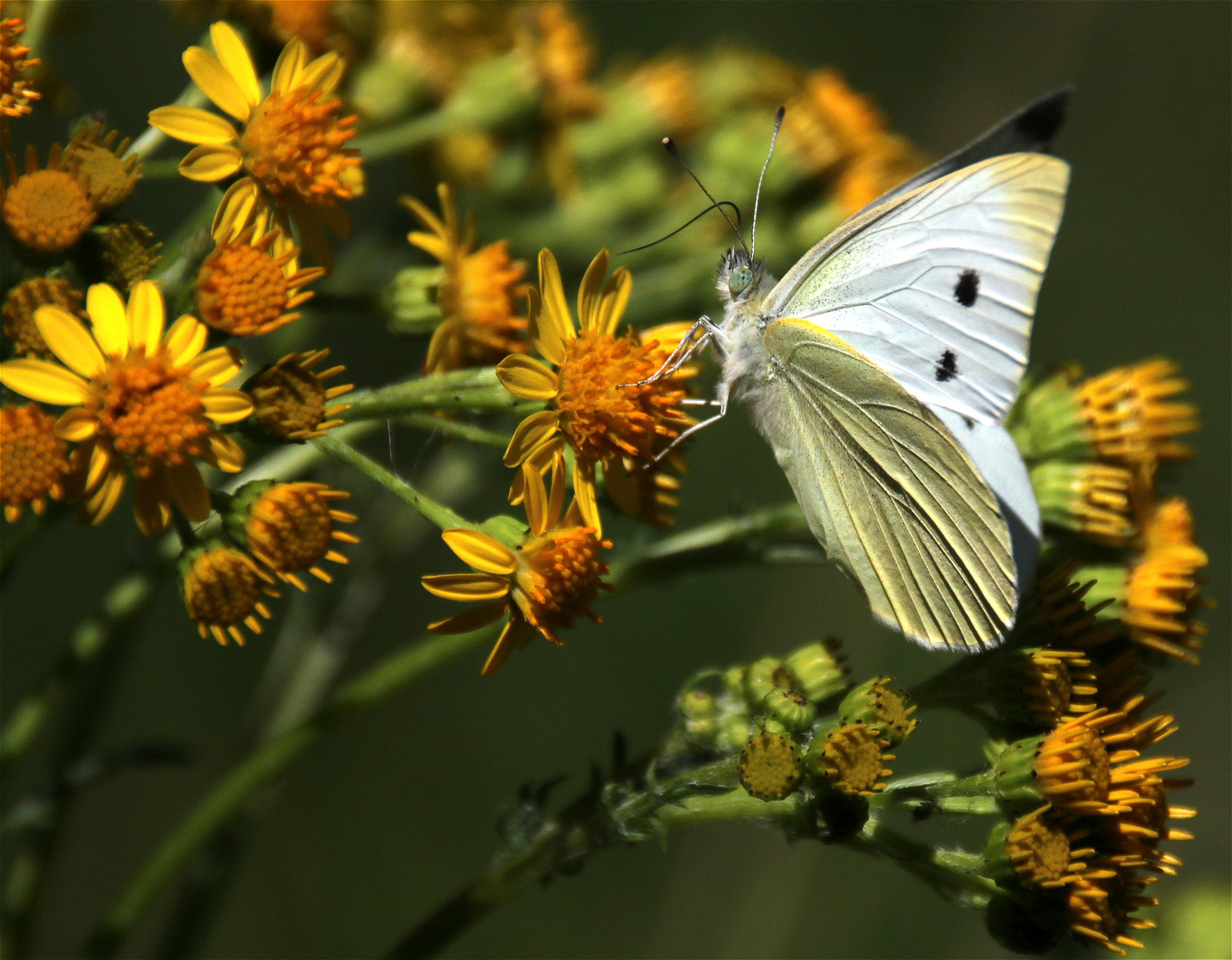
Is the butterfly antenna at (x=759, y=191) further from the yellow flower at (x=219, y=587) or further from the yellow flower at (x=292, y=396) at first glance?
the yellow flower at (x=219, y=587)

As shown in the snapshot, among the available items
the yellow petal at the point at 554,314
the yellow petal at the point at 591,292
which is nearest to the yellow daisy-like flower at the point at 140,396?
the yellow petal at the point at 554,314

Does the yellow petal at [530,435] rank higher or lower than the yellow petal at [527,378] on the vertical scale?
lower

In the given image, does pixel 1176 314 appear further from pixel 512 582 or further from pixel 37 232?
pixel 37 232

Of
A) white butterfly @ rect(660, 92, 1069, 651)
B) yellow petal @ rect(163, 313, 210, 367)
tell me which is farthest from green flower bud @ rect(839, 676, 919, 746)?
yellow petal @ rect(163, 313, 210, 367)

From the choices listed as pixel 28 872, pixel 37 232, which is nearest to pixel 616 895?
pixel 28 872

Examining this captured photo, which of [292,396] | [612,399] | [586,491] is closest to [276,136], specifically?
[292,396]

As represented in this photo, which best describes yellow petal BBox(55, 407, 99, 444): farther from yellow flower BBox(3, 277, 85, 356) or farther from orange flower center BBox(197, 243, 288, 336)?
orange flower center BBox(197, 243, 288, 336)
